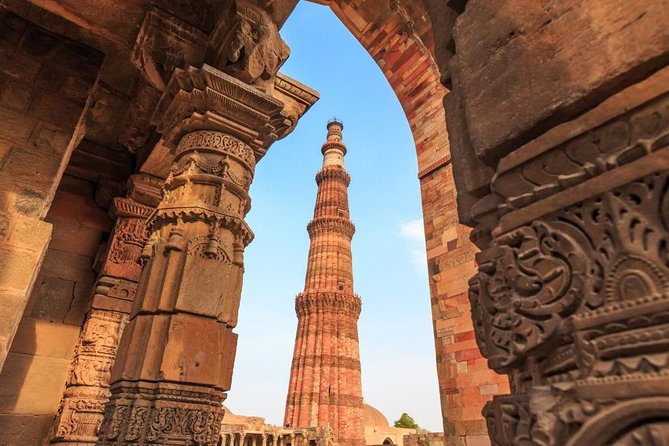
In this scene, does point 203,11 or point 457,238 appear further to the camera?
point 457,238

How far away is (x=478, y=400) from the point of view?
4891mm

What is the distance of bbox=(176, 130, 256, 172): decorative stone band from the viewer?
256 cm

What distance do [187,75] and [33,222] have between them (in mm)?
1363

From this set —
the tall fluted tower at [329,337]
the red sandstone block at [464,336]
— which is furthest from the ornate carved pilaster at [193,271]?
the tall fluted tower at [329,337]

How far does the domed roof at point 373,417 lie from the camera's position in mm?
27062

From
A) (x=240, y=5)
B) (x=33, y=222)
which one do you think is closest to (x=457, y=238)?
(x=240, y=5)

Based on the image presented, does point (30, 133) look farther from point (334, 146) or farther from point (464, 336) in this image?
point (334, 146)

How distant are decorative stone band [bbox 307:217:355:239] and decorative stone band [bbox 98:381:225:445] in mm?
20648

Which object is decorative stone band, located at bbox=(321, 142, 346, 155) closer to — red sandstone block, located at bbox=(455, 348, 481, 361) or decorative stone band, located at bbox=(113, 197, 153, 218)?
red sandstone block, located at bbox=(455, 348, 481, 361)

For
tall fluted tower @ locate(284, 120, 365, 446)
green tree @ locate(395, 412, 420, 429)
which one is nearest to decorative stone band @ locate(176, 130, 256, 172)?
tall fluted tower @ locate(284, 120, 365, 446)

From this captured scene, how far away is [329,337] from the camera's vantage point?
65.7ft

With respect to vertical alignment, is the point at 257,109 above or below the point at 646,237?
above

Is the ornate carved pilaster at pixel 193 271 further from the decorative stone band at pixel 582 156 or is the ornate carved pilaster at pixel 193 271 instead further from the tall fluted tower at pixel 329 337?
the tall fluted tower at pixel 329 337

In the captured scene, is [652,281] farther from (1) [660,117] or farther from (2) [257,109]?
(2) [257,109]
